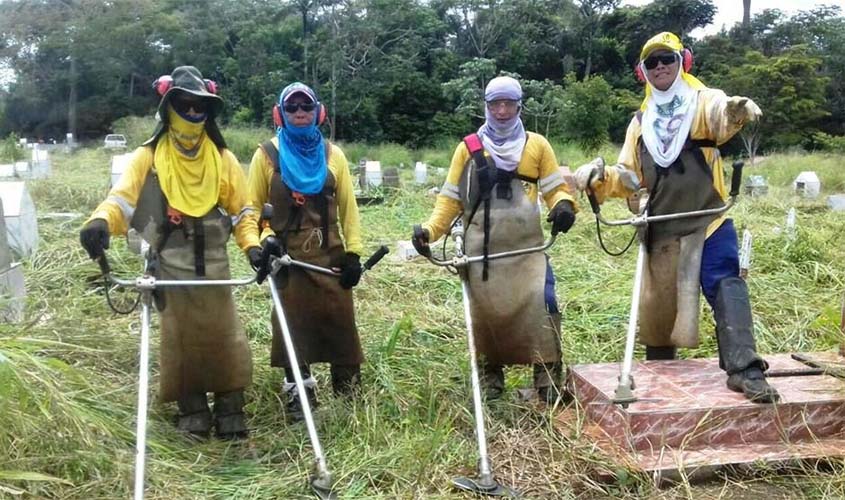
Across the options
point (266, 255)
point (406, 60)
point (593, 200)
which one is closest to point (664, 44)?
point (593, 200)

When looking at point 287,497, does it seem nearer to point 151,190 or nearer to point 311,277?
point 311,277

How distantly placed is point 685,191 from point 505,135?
35.6 inches

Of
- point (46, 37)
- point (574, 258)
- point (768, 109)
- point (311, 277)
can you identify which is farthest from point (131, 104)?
point (311, 277)

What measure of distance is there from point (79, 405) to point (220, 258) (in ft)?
2.95

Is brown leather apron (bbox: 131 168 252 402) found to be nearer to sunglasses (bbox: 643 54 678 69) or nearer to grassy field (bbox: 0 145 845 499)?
grassy field (bbox: 0 145 845 499)

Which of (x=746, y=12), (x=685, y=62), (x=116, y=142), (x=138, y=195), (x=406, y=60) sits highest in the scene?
(x=746, y=12)

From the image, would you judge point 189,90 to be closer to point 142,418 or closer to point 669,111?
point 142,418

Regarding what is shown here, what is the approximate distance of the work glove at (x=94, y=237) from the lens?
10.6 ft

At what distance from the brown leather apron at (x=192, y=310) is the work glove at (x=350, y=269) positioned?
23.3 inches

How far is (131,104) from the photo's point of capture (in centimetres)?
3553

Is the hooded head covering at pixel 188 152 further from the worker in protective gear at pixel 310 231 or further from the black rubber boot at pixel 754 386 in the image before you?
the black rubber boot at pixel 754 386

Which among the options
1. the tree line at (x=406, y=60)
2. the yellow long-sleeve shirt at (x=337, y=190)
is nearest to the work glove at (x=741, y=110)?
the yellow long-sleeve shirt at (x=337, y=190)

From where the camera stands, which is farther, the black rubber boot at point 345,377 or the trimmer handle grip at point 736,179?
the black rubber boot at point 345,377

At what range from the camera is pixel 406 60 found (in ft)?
100
